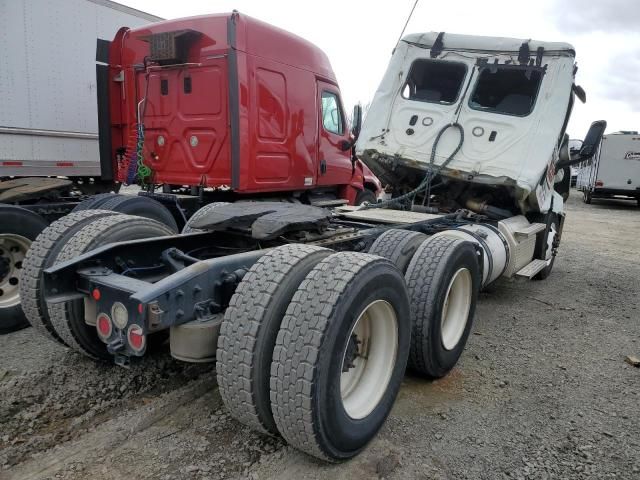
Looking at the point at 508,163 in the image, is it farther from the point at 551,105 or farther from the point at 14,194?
the point at 14,194

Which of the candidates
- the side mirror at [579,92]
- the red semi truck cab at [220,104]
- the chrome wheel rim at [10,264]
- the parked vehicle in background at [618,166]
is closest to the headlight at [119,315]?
the chrome wheel rim at [10,264]

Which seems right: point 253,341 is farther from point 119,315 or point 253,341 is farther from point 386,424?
point 386,424

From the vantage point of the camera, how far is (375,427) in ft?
8.84

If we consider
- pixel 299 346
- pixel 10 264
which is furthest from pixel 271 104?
pixel 299 346

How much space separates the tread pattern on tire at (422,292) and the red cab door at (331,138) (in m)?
3.82

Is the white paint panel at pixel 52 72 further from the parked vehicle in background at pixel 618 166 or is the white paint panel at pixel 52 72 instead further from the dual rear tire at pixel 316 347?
the parked vehicle in background at pixel 618 166

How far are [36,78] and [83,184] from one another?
1.71 meters

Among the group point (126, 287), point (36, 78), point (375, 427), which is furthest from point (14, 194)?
point (375, 427)

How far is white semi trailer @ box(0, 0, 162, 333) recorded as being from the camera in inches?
233

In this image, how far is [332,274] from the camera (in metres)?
2.41

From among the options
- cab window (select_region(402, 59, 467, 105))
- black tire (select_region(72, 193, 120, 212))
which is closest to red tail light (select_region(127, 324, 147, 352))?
black tire (select_region(72, 193, 120, 212))

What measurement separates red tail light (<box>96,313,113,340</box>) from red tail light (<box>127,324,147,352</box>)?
20 centimetres

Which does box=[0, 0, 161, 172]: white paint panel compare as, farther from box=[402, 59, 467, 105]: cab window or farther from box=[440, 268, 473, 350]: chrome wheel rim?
box=[440, 268, 473, 350]: chrome wheel rim

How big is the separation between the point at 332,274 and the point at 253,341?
49 centimetres
